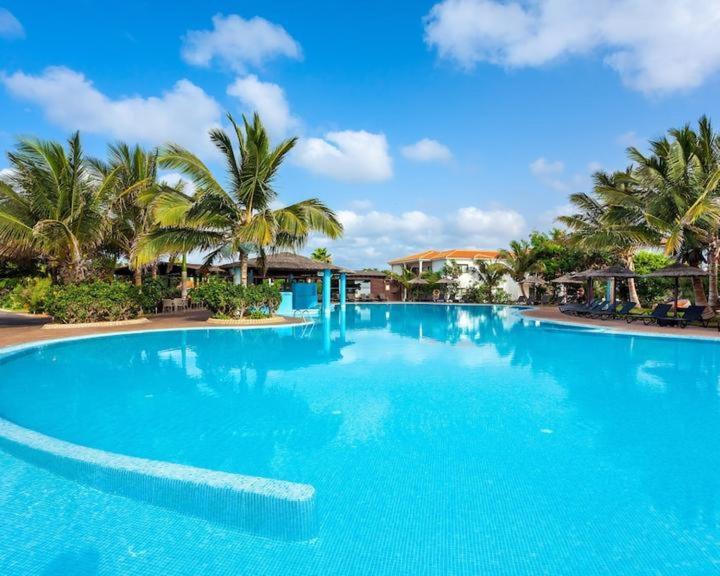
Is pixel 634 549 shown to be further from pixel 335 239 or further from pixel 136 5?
pixel 136 5

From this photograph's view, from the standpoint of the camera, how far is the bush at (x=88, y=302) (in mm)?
13180

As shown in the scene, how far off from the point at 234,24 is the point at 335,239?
7.03 meters

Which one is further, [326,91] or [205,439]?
[326,91]

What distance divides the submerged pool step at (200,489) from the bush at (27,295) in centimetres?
1694

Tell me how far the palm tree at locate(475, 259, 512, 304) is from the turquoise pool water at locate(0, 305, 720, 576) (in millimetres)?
20090

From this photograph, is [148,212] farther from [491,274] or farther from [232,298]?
[491,274]

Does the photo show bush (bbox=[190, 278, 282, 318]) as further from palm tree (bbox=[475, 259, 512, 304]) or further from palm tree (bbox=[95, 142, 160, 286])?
palm tree (bbox=[475, 259, 512, 304])

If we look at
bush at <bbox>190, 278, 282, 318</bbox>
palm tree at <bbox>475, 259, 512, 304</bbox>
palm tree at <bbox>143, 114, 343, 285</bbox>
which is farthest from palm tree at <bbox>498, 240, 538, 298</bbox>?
bush at <bbox>190, 278, 282, 318</bbox>

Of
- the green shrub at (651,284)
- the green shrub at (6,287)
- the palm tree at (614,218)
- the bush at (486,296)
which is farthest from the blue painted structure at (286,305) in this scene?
the green shrub at (651,284)

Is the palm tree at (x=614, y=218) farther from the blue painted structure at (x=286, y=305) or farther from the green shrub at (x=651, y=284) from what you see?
the blue painted structure at (x=286, y=305)

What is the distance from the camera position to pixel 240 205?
1457 cm

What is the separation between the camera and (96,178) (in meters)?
14.9

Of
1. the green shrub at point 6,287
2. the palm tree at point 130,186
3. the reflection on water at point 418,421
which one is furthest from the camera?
the green shrub at point 6,287

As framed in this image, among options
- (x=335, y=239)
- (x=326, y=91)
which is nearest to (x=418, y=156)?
(x=326, y=91)
